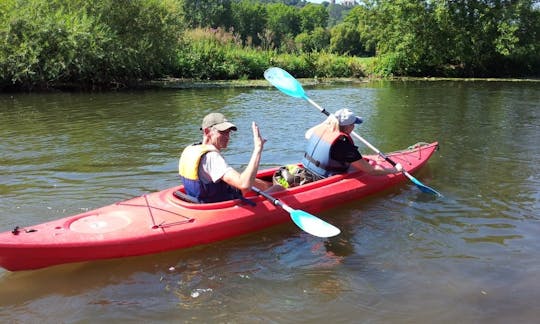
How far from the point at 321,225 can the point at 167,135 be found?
222 inches

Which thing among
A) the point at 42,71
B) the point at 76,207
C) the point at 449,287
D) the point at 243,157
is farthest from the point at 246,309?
the point at 42,71

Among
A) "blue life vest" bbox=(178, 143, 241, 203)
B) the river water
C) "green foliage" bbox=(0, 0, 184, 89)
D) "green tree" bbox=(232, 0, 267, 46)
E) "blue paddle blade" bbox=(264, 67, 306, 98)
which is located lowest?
the river water

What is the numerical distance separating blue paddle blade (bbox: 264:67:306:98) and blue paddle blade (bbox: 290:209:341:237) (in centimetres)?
304

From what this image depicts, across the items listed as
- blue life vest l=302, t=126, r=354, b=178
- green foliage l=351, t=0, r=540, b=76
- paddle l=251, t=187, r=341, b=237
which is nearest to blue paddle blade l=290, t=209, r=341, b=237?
paddle l=251, t=187, r=341, b=237

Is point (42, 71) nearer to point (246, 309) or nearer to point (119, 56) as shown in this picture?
point (119, 56)

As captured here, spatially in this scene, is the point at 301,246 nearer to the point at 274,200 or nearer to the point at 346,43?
the point at 274,200

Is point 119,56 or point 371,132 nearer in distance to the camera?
point 371,132

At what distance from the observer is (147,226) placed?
4234 mm

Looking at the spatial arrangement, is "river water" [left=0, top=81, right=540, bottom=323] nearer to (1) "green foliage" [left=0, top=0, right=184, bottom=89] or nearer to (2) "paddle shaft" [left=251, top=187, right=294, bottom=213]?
(2) "paddle shaft" [left=251, top=187, right=294, bottom=213]

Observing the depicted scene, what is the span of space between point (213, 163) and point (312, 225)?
104 cm

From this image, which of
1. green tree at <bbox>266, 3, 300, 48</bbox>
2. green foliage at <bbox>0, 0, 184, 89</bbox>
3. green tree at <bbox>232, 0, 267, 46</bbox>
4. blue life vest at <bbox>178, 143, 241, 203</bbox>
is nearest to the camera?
blue life vest at <bbox>178, 143, 241, 203</bbox>

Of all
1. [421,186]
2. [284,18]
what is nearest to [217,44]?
[421,186]

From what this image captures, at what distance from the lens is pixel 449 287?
388cm

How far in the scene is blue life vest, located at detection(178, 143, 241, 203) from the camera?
424 centimetres
